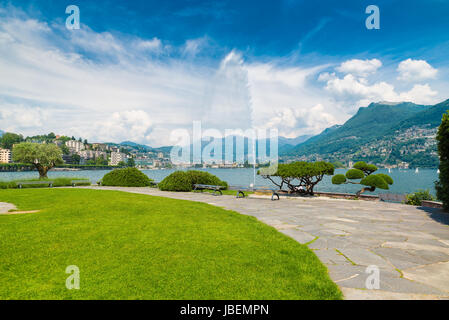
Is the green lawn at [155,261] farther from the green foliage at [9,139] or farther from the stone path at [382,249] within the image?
the green foliage at [9,139]

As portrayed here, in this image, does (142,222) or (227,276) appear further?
(142,222)

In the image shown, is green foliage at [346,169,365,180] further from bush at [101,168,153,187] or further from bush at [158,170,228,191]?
bush at [101,168,153,187]

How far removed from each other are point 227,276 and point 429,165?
18116 centimetres

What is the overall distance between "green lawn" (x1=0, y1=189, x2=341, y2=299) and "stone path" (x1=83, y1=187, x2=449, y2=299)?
457 millimetres

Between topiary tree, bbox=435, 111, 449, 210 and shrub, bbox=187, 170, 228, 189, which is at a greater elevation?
topiary tree, bbox=435, 111, 449, 210

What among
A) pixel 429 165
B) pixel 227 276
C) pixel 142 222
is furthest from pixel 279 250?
pixel 429 165

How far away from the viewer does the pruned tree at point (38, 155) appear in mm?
27297

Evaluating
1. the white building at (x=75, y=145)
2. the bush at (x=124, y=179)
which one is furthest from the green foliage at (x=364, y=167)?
the white building at (x=75, y=145)

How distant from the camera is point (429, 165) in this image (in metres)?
138

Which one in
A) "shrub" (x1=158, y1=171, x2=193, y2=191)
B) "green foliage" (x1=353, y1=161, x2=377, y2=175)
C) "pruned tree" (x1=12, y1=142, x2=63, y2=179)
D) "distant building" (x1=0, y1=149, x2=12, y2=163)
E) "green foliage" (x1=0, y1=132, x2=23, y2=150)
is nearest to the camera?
"shrub" (x1=158, y1=171, x2=193, y2=191)

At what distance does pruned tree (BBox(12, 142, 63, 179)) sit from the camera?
89.6 feet
